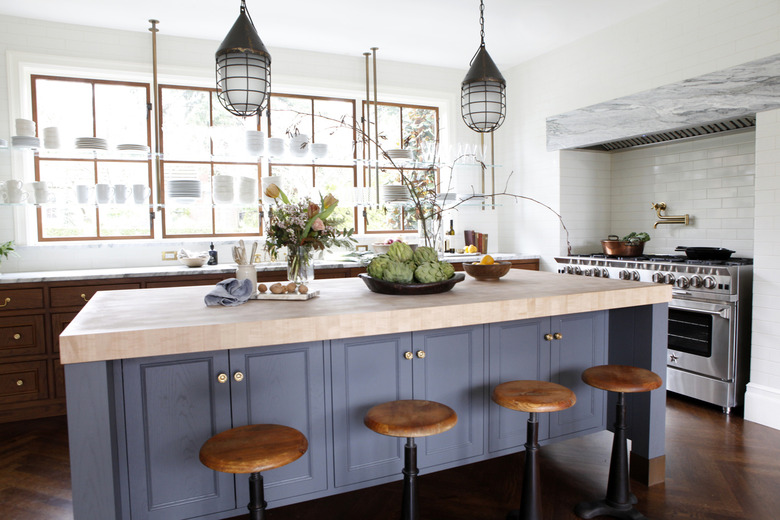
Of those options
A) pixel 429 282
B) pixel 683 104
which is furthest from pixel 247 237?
pixel 683 104

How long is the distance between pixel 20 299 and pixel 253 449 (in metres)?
3.22

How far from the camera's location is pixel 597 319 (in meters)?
2.97

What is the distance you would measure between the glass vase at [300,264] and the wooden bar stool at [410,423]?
92 cm

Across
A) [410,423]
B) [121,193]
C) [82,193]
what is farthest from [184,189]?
[410,423]

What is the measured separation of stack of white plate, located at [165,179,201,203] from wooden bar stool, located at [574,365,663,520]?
3648 mm

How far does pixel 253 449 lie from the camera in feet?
5.50

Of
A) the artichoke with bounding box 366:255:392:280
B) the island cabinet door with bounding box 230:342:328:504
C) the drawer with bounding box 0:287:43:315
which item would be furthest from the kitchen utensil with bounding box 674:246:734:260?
the drawer with bounding box 0:287:43:315

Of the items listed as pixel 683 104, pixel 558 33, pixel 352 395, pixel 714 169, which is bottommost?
pixel 352 395

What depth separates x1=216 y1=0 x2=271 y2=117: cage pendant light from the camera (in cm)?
246

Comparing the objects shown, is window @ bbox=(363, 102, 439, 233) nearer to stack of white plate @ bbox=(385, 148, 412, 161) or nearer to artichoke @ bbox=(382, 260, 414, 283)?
stack of white plate @ bbox=(385, 148, 412, 161)

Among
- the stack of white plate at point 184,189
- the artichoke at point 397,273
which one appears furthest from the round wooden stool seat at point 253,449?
the stack of white plate at point 184,189

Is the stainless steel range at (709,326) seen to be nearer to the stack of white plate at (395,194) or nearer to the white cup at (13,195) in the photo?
the stack of white plate at (395,194)

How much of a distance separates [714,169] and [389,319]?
13.1 feet

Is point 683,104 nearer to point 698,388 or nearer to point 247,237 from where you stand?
point 698,388
